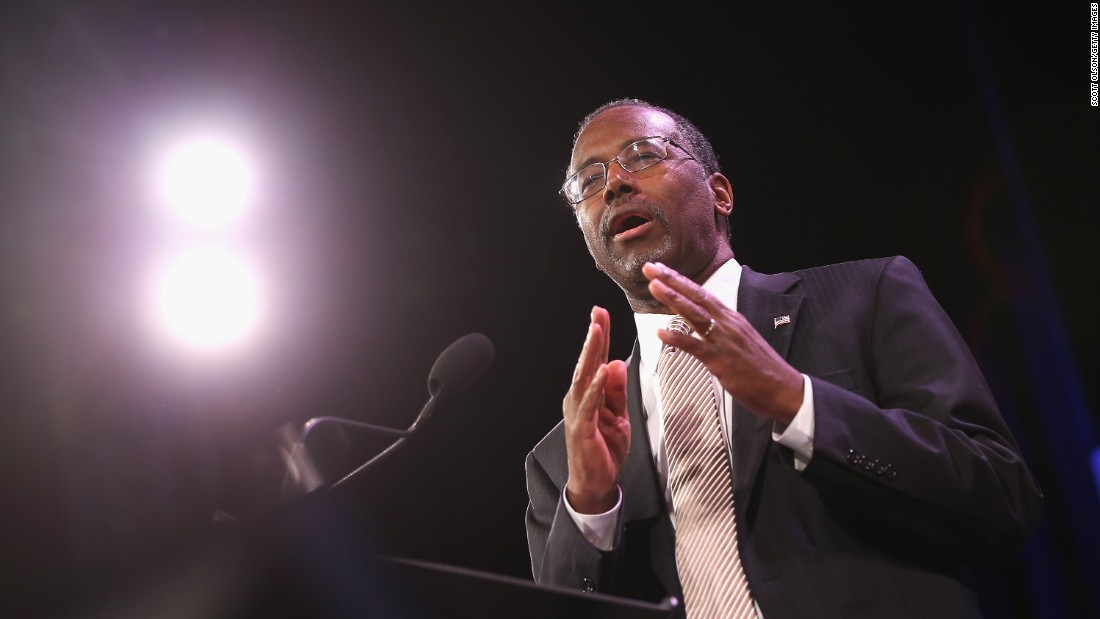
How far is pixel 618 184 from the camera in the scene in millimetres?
2396

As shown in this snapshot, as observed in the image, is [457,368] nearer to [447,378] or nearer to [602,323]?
[447,378]

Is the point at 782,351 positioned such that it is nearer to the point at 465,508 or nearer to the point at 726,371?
the point at 726,371

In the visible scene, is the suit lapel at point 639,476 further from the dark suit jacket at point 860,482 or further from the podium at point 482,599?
the podium at point 482,599

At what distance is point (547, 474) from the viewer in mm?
2225

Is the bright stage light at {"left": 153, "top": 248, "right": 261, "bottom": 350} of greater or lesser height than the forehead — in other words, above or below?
below

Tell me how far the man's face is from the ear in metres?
0.09

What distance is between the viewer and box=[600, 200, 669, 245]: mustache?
2332mm

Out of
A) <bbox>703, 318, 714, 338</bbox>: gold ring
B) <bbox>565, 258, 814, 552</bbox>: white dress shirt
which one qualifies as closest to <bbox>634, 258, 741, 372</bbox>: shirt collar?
<bbox>565, 258, 814, 552</bbox>: white dress shirt

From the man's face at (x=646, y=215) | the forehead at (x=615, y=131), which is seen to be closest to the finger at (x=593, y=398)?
the man's face at (x=646, y=215)

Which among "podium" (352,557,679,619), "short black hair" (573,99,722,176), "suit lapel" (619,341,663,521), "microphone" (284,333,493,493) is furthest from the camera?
"short black hair" (573,99,722,176)

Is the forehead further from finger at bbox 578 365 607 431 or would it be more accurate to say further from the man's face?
finger at bbox 578 365 607 431

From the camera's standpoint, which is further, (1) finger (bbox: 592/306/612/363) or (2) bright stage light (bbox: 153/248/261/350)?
(2) bright stage light (bbox: 153/248/261/350)

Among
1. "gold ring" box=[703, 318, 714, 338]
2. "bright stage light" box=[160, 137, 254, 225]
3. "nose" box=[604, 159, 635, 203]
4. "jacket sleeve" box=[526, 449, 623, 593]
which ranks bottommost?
"jacket sleeve" box=[526, 449, 623, 593]

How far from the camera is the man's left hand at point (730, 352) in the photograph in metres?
1.47
